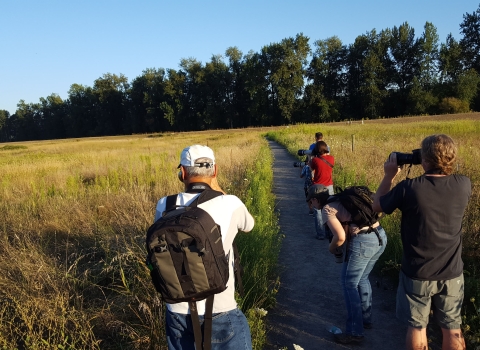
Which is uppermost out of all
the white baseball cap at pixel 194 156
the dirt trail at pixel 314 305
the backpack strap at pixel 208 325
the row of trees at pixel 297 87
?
the row of trees at pixel 297 87

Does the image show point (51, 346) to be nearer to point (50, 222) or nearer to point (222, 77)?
point (50, 222)

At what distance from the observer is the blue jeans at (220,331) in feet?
6.66

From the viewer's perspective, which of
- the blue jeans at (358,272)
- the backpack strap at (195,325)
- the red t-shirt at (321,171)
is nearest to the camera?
the backpack strap at (195,325)

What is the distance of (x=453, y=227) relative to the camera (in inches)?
97.6

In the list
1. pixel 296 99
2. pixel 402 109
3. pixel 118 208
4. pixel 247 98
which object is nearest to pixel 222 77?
pixel 247 98

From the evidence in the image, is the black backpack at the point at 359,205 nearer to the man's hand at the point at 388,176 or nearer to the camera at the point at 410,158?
the man's hand at the point at 388,176

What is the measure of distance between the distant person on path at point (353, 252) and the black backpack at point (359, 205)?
53 millimetres

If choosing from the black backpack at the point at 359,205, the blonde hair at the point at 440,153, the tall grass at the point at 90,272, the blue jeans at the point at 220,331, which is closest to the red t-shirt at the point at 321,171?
the tall grass at the point at 90,272

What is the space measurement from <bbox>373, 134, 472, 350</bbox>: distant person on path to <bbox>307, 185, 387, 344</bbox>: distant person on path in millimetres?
556

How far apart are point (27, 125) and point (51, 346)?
132 meters

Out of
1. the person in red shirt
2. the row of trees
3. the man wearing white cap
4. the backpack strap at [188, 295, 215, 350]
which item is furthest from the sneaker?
the row of trees

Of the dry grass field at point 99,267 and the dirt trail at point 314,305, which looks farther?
the dirt trail at point 314,305

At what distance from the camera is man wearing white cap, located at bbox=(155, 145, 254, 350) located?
6.61ft

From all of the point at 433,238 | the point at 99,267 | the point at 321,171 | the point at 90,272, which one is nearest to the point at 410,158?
the point at 433,238
